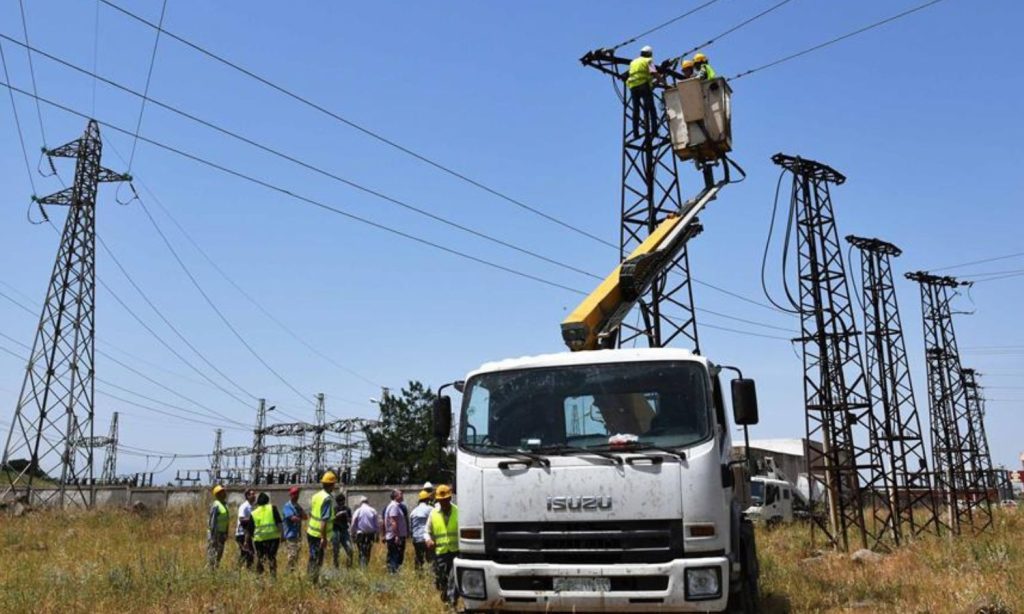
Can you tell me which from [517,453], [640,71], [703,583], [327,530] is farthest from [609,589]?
[640,71]

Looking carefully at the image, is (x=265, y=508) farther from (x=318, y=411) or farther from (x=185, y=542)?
(x=318, y=411)

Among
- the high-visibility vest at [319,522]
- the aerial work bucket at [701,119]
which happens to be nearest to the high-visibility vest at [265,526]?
the high-visibility vest at [319,522]

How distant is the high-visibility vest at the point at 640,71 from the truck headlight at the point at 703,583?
39.3ft

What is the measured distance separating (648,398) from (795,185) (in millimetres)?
16395

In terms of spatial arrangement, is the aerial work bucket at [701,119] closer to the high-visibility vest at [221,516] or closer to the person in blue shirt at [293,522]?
the person in blue shirt at [293,522]

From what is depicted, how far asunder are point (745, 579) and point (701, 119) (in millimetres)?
7410

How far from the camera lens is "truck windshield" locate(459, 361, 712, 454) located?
6.86 metres

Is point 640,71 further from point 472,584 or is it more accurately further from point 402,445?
point 402,445

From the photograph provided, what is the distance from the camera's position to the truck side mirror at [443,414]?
782 centimetres

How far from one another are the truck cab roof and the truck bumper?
1.70m

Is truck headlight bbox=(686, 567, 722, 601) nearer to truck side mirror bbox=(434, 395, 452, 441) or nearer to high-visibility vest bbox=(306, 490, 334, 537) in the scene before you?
Result: truck side mirror bbox=(434, 395, 452, 441)

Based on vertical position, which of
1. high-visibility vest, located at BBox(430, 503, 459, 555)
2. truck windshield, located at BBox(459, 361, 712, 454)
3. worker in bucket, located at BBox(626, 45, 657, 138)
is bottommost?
high-visibility vest, located at BBox(430, 503, 459, 555)

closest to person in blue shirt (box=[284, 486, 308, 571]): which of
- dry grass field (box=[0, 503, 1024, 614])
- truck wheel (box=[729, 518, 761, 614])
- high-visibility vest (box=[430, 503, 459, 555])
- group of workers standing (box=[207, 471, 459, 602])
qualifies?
group of workers standing (box=[207, 471, 459, 602])

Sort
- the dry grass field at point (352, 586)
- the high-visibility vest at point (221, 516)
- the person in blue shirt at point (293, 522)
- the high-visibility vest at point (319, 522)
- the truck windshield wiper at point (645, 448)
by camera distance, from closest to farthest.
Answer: the truck windshield wiper at point (645, 448) → the dry grass field at point (352, 586) → the high-visibility vest at point (319, 522) → the high-visibility vest at point (221, 516) → the person in blue shirt at point (293, 522)
